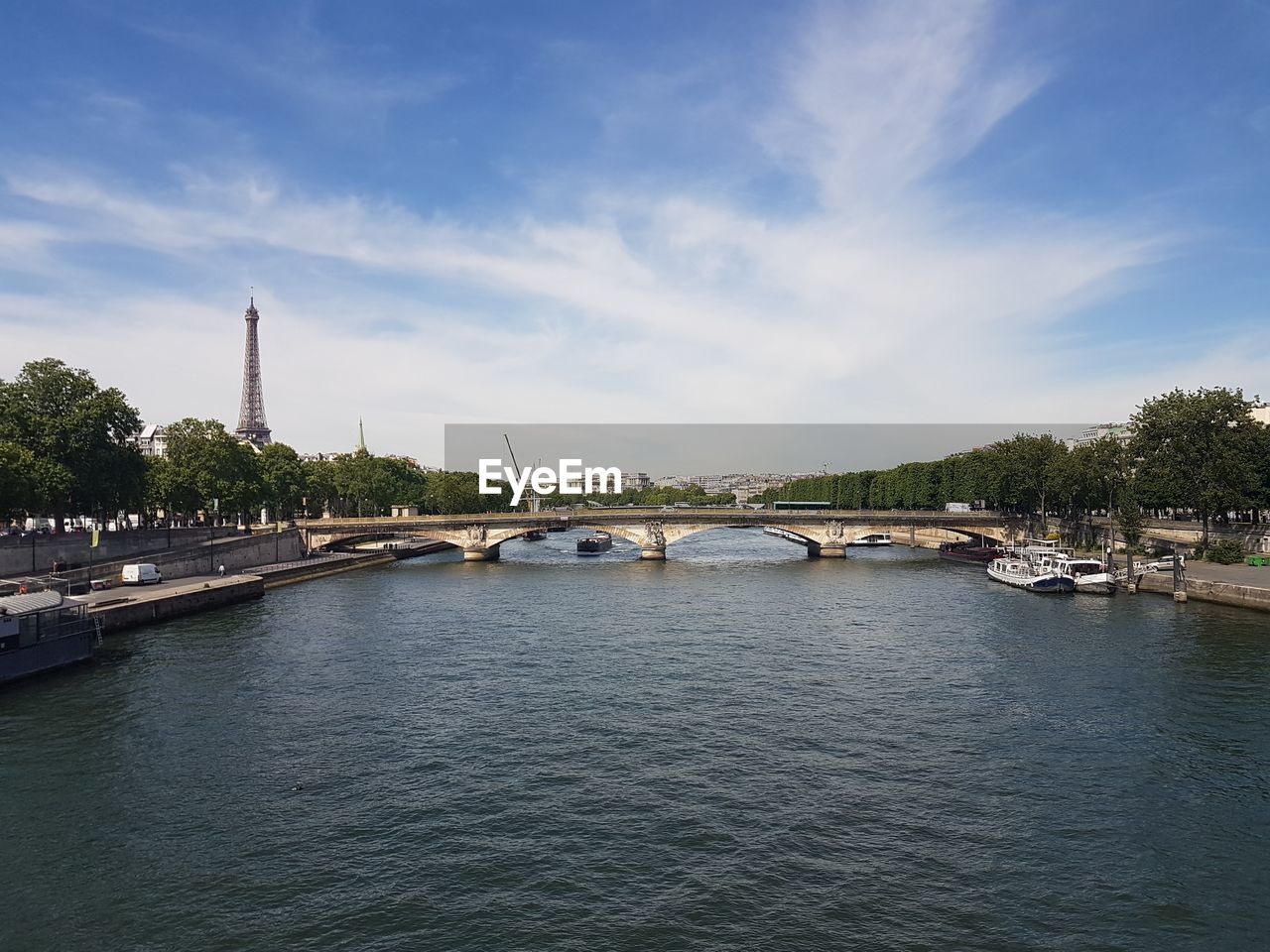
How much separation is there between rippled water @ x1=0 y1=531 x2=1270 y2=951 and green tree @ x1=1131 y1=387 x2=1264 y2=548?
30353 millimetres

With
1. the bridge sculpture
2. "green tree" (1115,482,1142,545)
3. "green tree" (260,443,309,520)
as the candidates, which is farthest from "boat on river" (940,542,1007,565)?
"green tree" (260,443,309,520)

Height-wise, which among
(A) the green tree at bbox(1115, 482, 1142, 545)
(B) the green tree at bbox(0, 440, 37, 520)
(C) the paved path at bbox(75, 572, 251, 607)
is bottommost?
(C) the paved path at bbox(75, 572, 251, 607)

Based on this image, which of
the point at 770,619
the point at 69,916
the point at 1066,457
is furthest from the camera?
the point at 1066,457

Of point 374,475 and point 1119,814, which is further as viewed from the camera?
point 374,475

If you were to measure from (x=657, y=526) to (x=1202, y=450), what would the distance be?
5457 centimetres

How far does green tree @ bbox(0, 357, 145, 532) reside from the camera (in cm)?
6331

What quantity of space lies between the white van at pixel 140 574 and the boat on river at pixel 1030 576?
6711 cm

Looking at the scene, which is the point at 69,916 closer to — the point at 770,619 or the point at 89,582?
the point at 770,619

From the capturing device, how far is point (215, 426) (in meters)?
94.4

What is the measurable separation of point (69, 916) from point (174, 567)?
186 feet

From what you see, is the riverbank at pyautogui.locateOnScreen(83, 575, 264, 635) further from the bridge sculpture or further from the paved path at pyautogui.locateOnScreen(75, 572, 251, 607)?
the bridge sculpture

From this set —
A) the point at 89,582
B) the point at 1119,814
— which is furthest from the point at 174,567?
the point at 1119,814

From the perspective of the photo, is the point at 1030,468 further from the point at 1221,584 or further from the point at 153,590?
the point at 153,590

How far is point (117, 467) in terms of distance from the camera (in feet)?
227
